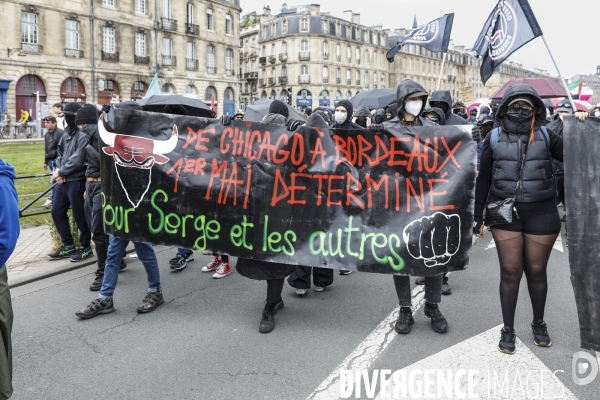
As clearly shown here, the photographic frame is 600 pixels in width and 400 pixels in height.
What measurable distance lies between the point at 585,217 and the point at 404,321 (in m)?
1.63

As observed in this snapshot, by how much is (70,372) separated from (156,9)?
135 ft

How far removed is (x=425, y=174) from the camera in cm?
413

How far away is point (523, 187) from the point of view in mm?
3770

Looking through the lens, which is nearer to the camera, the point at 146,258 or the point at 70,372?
the point at 70,372

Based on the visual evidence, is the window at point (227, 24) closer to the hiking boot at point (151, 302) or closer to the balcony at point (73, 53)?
the balcony at point (73, 53)

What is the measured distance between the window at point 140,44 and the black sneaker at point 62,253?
116 feet

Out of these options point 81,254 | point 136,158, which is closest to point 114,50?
point 81,254

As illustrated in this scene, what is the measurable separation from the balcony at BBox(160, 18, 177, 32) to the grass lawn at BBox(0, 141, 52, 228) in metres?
22.1

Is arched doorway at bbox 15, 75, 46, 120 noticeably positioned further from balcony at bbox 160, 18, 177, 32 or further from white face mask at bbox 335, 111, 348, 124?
white face mask at bbox 335, 111, 348, 124

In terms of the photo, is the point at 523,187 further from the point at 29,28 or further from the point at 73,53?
the point at 73,53

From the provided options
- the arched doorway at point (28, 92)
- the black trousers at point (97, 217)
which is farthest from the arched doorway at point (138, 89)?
the black trousers at point (97, 217)

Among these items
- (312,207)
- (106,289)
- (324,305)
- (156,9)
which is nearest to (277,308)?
(324,305)

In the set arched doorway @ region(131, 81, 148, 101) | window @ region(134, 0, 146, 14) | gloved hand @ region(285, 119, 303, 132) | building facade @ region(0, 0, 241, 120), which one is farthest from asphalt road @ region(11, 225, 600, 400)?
window @ region(134, 0, 146, 14)

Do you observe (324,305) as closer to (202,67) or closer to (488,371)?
(488,371)
